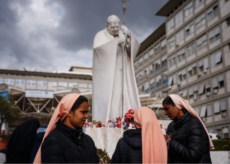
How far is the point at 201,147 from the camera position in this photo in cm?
337

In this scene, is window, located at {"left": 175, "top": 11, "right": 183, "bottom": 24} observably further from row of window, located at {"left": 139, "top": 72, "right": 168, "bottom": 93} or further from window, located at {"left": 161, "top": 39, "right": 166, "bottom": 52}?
row of window, located at {"left": 139, "top": 72, "right": 168, "bottom": 93}

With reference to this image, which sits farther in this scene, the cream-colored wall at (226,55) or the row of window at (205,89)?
the row of window at (205,89)

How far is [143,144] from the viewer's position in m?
3.19

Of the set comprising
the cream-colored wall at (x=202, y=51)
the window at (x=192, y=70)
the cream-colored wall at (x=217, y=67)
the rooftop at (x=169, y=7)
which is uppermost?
the rooftop at (x=169, y=7)

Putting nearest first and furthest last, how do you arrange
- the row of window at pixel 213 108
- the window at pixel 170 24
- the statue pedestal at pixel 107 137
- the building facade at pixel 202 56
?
the statue pedestal at pixel 107 137 → the row of window at pixel 213 108 → the building facade at pixel 202 56 → the window at pixel 170 24

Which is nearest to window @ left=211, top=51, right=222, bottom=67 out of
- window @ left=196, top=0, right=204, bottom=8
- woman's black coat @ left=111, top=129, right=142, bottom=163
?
window @ left=196, top=0, right=204, bottom=8

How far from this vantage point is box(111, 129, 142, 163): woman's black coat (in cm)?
321

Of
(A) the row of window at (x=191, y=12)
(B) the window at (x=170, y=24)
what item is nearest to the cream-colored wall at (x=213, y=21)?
(A) the row of window at (x=191, y=12)

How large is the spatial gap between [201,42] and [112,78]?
28.0m

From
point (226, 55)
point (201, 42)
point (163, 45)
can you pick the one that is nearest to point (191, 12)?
point (201, 42)

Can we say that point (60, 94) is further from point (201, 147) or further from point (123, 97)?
point (201, 147)

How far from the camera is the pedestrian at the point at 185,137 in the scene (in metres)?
3.36

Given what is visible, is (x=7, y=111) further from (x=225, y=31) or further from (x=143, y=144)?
(x=143, y=144)

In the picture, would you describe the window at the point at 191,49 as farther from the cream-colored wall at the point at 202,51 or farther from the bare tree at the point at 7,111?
the bare tree at the point at 7,111
